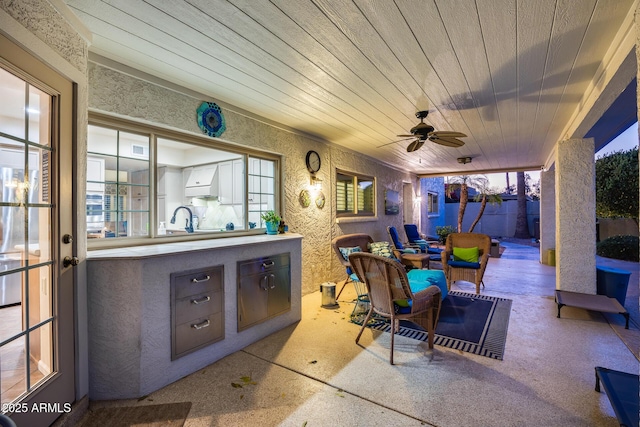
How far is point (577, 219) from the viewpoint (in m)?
3.88

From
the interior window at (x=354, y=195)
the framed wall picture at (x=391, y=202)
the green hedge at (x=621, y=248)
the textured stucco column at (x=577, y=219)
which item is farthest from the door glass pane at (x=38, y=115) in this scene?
the green hedge at (x=621, y=248)

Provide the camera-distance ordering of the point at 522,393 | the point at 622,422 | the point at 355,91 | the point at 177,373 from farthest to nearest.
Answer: the point at 355,91 < the point at 177,373 < the point at 522,393 < the point at 622,422

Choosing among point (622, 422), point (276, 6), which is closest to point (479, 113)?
point (276, 6)

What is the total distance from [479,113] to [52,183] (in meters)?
4.26

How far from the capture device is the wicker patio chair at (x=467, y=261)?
4500 millimetres

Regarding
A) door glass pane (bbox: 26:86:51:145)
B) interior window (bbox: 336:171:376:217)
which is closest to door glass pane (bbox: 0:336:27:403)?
door glass pane (bbox: 26:86:51:145)

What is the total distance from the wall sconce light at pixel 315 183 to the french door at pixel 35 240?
314 centimetres

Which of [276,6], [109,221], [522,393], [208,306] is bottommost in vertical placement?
[522,393]

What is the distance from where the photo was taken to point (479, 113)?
3607 mm

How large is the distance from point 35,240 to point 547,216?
8.94m

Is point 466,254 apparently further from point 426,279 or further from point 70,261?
point 70,261

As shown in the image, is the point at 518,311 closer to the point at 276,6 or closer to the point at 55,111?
the point at 276,6

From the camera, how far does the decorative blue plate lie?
3.01 m

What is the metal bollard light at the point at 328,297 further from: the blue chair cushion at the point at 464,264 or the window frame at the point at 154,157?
the blue chair cushion at the point at 464,264
